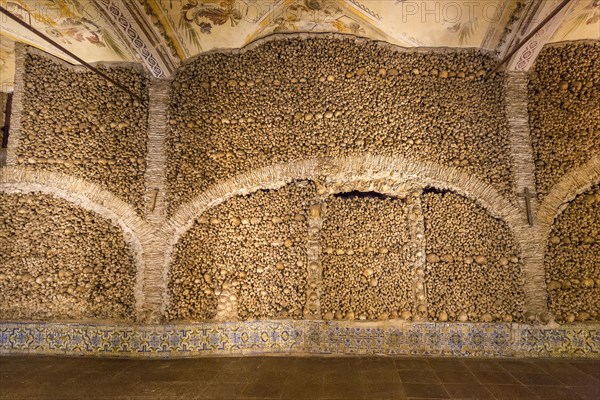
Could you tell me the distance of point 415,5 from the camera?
417 centimetres

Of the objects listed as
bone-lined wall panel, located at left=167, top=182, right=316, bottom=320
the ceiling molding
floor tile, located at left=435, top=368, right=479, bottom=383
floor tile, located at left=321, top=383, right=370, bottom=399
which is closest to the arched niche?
bone-lined wall panel, located at left=167, top=182, right=316, bottom=320

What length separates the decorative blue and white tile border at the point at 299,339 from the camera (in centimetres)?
401

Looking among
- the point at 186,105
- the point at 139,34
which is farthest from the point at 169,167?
the point at 139,34

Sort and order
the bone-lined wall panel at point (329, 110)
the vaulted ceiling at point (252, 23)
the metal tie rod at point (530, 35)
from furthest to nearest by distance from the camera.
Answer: the bone-lined wall panel at point (329, 110), the vaulted ceiling at point (252, 23), the metal tie rod at point (530, 35)

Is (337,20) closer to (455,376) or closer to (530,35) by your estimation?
(530,35)

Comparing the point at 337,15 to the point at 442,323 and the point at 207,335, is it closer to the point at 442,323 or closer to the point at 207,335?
→ the point at 442,323

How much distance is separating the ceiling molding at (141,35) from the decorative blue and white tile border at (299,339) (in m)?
3.62

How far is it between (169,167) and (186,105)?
95cm

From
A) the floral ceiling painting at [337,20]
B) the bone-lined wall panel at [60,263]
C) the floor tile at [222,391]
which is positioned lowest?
the floor tile at [222,391]

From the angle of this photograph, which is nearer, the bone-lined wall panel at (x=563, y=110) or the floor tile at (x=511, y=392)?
the floor tile at (x=511, y=392)

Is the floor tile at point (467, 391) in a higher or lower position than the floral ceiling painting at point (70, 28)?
lower

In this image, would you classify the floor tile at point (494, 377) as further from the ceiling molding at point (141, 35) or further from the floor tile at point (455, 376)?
the ceiling molding at point (141, 35)

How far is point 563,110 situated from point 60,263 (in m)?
7.30

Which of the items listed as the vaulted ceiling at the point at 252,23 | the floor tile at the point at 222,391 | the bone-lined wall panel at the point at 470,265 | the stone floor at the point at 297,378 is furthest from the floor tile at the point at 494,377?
the vaulted ceiling at the point at 252,23
